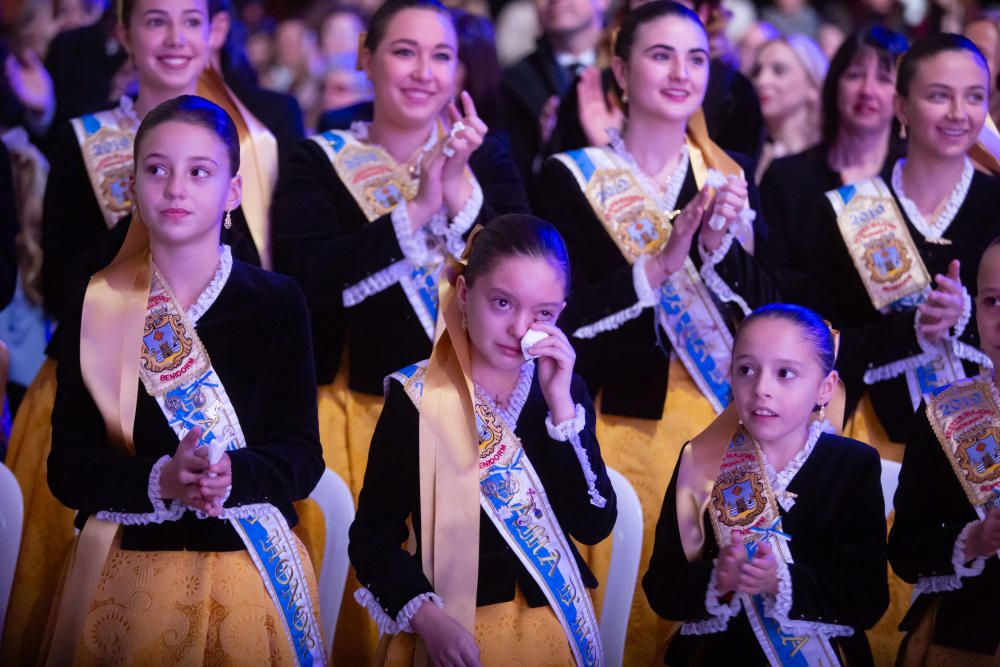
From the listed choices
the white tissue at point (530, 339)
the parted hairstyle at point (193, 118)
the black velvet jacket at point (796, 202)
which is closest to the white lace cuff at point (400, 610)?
the white tissue at point (530, 339)

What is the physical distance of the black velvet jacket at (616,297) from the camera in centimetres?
318

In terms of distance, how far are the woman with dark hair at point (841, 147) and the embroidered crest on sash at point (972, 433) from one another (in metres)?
1.07

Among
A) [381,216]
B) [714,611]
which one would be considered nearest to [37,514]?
[381,216]

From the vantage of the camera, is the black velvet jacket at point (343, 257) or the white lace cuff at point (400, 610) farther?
the black velvet jacket at point (343, 257)

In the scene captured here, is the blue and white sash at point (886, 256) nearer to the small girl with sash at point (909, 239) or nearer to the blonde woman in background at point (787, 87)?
the small girl with sash at point (909, 239)

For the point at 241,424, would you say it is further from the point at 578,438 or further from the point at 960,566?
the point at 960,566

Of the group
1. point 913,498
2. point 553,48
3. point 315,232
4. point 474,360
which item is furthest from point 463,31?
point 913,498

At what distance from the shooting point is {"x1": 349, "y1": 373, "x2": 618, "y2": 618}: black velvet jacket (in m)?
2.51

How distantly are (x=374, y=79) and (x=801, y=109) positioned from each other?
2047 mm

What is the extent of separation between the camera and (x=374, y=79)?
338 cm

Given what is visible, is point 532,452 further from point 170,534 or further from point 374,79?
point 374,79

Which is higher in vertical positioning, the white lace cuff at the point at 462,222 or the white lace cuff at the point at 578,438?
the white lace cuff at the point at 462,222

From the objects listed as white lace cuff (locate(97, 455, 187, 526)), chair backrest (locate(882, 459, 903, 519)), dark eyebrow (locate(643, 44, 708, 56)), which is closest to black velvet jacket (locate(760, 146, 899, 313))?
dark eyebrow (locate(643, 44, 708, 56))

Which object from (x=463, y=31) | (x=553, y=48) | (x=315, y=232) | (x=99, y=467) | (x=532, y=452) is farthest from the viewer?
(x=553, y=48)
